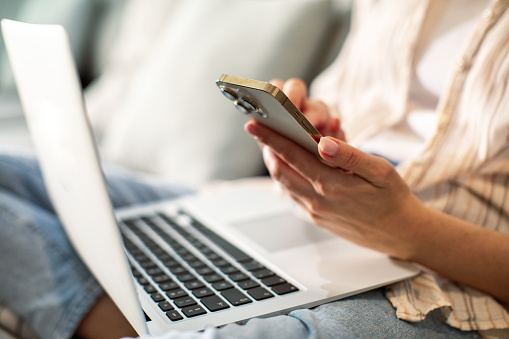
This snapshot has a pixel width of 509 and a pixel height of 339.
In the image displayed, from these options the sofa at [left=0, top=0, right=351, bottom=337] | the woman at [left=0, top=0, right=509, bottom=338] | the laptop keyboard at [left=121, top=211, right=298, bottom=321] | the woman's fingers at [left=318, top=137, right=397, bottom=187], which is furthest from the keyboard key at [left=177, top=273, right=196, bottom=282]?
the sofa at [left=0, top=0, right=351, bottom=337]

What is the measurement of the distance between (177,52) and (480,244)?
871 millimetres

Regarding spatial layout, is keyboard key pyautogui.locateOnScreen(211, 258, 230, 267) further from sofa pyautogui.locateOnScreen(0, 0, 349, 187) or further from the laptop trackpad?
sofa pyautogui.locateOnScreen(0, 0, 349, 187)

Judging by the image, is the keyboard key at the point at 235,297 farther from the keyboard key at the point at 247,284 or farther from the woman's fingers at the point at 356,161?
the woman's fingers at the point at 356,161

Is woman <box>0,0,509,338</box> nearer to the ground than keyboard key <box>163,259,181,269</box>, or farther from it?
farther from it

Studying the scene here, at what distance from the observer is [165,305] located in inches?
20.0

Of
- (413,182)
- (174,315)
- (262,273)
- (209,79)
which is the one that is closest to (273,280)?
(262,273)

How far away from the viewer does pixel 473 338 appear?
0.54 metres

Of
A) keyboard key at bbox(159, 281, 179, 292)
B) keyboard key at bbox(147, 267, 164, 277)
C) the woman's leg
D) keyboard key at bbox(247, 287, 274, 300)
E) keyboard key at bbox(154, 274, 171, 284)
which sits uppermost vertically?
keyboard key at bbox(247, 287, 274, 300)

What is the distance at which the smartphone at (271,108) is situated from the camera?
16.8 inches

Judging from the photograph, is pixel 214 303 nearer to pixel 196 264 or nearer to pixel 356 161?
pixel 196 264

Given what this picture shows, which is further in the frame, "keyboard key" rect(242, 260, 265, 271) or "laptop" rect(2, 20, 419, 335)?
"keyboard key" rect(242, 260, 265, 271)

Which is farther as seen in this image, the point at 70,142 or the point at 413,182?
the point at 413,182

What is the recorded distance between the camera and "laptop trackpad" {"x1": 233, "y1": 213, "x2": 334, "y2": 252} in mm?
664

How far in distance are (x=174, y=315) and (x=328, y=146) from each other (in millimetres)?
227
